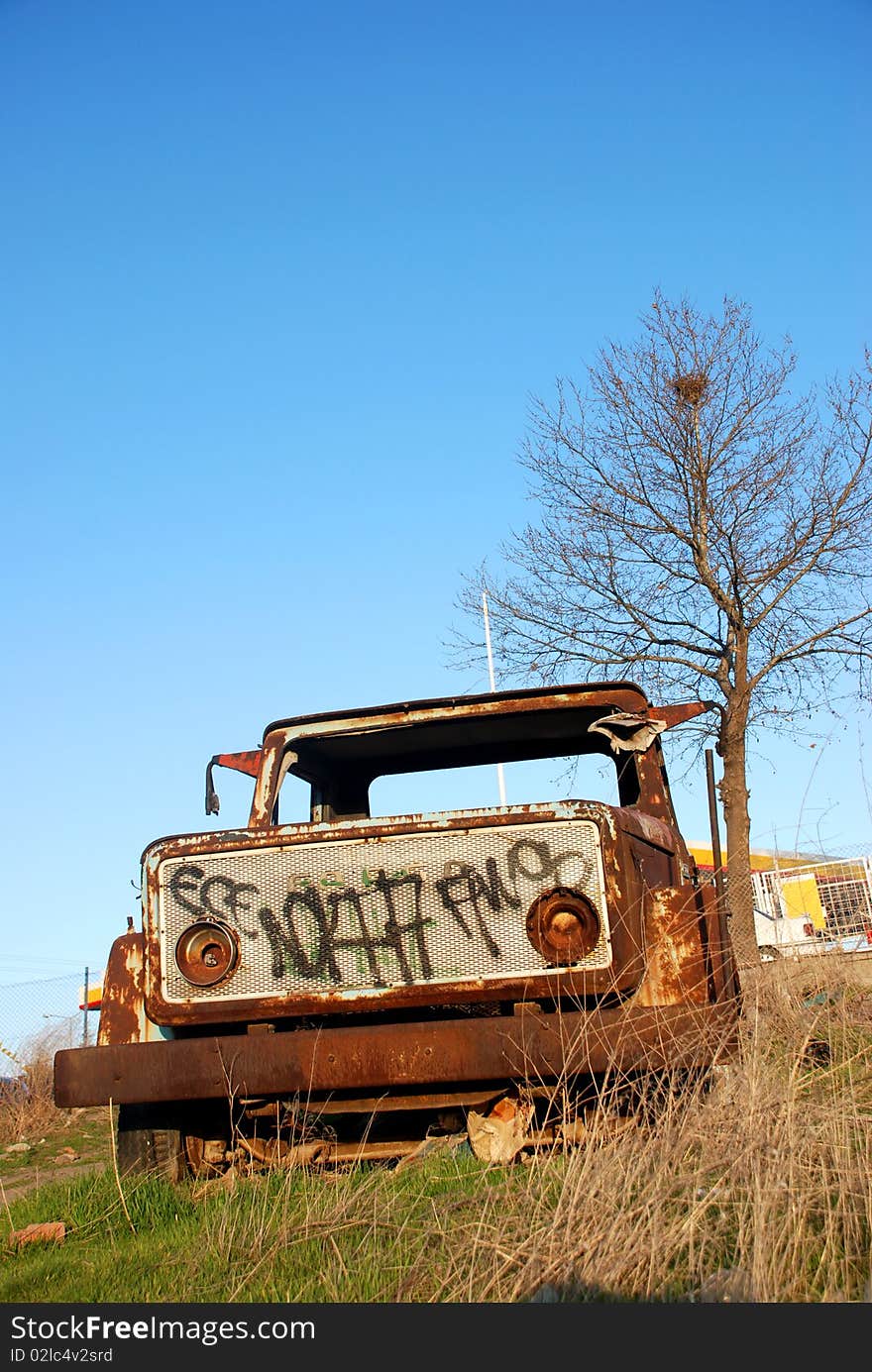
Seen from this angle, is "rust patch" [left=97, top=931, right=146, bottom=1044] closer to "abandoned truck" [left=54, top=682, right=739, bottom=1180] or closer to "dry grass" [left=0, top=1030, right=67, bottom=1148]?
"abandoned truck" [left=54, top=682, right=739, bottom=1180]

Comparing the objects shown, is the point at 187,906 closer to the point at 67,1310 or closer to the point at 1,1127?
the point at 67,1310

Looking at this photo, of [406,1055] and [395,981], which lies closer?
[406,1055]

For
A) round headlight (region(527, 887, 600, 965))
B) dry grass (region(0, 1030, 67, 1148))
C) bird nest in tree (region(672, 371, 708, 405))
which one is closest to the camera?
round headlight (region(527, 887, 600, 965))

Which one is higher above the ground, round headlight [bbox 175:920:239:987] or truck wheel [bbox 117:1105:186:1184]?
round headlight [bbox 175:920:239:987]

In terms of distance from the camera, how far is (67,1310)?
3.00 m

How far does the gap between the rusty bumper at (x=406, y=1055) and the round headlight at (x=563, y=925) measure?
23 centimetres

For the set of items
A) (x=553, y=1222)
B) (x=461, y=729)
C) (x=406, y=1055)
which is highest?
(x=461, y=729)

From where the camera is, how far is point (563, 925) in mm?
4039

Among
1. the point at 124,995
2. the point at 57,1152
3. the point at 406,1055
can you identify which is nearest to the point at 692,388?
the point at 57,1152

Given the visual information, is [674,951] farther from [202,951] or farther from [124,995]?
[124,995]

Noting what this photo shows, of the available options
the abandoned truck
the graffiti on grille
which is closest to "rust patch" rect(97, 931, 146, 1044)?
the abandoned truck

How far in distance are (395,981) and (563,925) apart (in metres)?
0.60

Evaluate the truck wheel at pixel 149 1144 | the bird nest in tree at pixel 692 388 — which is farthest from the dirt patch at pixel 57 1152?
the bird nest in tree at pixel 692 388

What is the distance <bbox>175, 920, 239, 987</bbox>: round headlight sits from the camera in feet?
13.9
